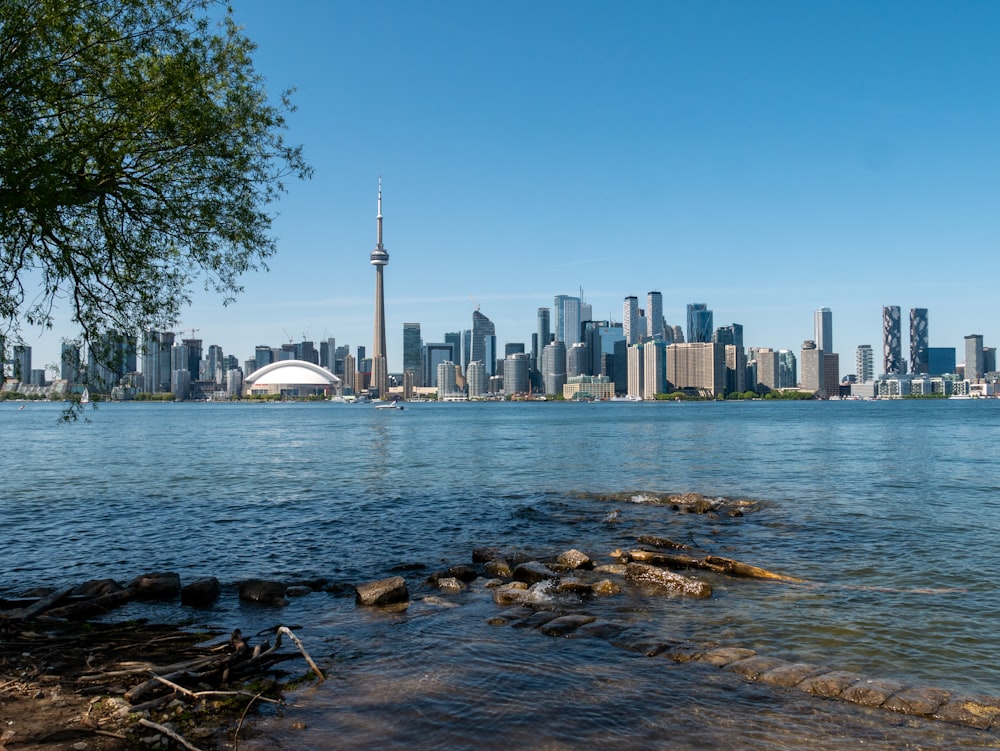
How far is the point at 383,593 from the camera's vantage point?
14.5 m

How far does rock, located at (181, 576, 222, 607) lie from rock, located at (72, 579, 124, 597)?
4.51 feet

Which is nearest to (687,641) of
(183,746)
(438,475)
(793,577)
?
(793,577)

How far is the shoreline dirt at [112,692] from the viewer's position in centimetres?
777

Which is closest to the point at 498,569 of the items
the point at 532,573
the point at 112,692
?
the point at 532,573

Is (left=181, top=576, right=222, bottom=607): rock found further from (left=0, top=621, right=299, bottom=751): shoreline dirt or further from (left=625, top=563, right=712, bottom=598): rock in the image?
(left=625, top=563, right=712, bottom=598): rock

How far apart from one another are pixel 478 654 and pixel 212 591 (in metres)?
6.48

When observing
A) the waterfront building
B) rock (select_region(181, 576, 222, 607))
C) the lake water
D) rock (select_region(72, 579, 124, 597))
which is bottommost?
the lake water

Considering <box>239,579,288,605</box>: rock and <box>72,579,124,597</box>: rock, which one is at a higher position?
<box>72,579,124,597</box>: rock

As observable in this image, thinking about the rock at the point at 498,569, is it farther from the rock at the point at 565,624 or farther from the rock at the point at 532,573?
the rock at the point at 565,624

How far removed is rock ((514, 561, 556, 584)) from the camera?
16.1m

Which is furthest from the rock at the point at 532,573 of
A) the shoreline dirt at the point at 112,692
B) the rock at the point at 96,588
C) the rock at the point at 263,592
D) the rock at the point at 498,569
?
the rock at the point at 96,588

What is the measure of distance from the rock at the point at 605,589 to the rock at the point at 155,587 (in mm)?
9091

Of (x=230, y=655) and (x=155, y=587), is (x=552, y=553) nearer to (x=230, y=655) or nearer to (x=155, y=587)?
(x=155, y=587)

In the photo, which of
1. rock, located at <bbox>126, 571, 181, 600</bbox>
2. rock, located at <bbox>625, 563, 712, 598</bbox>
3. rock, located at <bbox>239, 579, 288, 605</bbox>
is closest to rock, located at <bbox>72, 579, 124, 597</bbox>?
rock, located at <bbox>126, 571, 181, 600</bbox>
